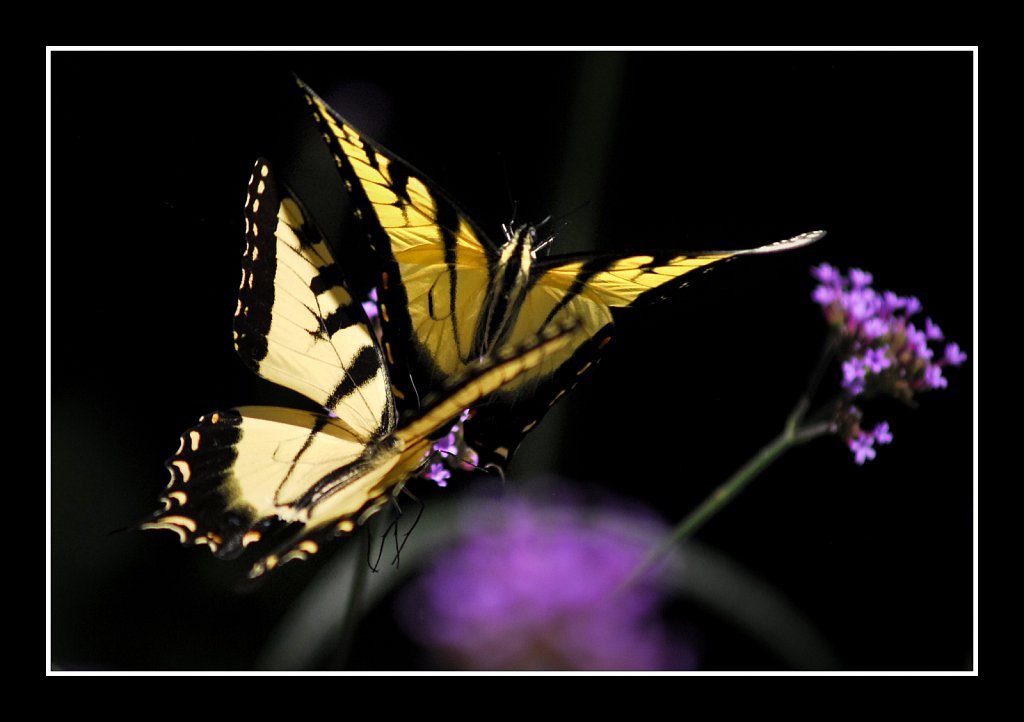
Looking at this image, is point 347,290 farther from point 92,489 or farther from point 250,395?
point 92,489

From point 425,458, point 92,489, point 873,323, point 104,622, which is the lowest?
point 104,622

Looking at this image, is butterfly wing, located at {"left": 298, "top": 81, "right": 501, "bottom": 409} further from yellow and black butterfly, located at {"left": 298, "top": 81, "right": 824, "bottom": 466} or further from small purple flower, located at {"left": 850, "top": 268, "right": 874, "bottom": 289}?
small purple flower, located at {"left": 850, "top": 268, "right": 874, "bottom": 289}

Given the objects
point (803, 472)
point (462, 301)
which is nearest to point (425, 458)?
point (462, 301)

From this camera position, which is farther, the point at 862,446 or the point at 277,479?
the point at 862,446

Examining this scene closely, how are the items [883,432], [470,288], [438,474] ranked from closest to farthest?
1. [438,474]
2. [470,288]
3. [883,432]

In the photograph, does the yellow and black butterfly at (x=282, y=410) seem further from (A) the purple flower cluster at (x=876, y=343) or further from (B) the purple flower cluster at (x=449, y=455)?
(A) the purple flower cluster at (x=876, y=343)

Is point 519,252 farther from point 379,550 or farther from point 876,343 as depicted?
point 876,343

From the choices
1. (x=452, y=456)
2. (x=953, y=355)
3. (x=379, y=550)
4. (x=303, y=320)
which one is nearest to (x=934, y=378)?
(x=953, y=355)

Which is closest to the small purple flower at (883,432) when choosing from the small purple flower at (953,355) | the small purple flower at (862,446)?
the small purple flower at (862,446)
